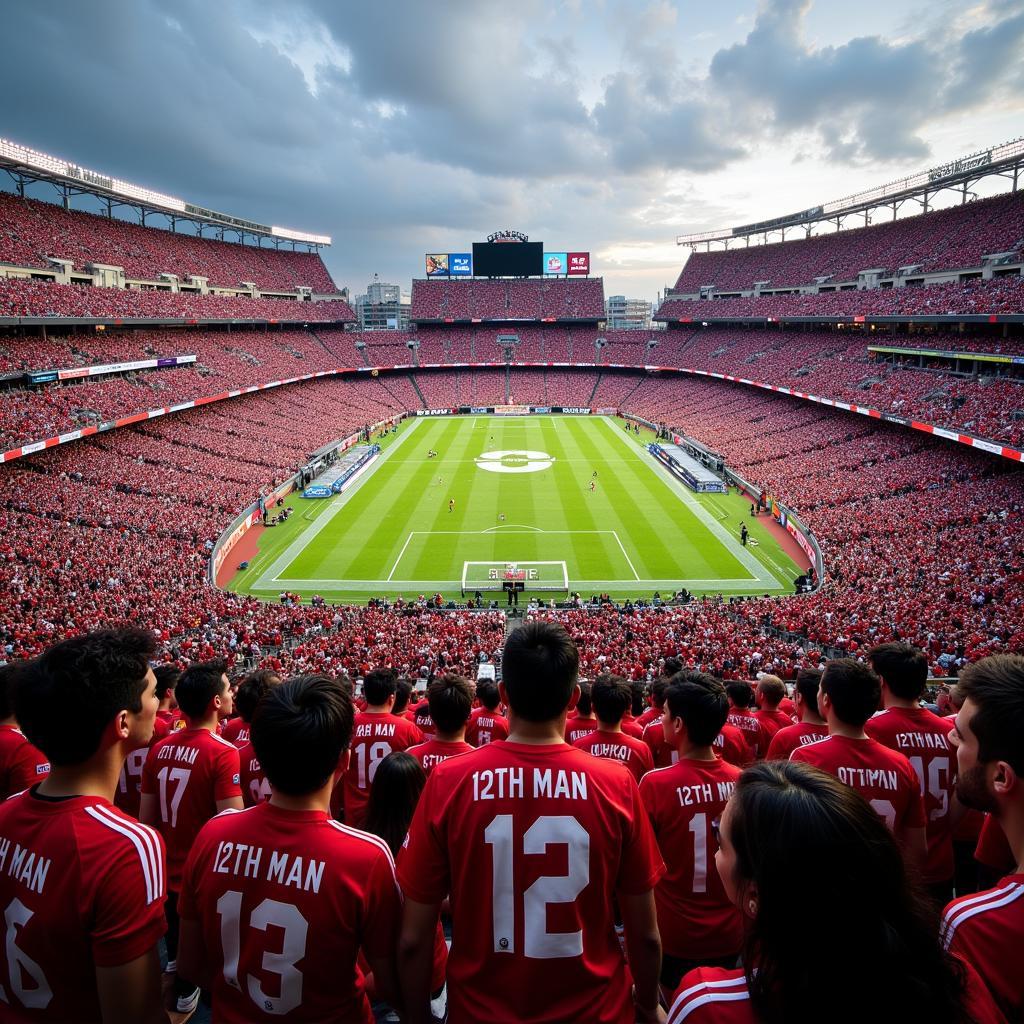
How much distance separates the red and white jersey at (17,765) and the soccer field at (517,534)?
77.6ft

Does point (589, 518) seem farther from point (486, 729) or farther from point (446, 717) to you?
point (446, 717)

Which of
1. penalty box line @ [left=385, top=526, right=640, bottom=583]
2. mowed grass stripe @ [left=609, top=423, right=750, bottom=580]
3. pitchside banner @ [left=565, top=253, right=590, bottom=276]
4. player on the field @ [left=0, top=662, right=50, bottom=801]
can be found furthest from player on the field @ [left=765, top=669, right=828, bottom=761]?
pitchside banner @ [left=565, top=253, right=590, bottom=276]

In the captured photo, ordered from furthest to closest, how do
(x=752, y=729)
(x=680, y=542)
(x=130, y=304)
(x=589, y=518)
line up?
(x=130, y=304) → (x=589, y=518) → (x=680, y=542) → (x=752, y=729)

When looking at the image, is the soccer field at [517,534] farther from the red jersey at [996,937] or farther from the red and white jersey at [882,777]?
the red jersey at [996,937]

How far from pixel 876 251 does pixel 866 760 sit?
68.6 meters

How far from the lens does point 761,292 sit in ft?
253

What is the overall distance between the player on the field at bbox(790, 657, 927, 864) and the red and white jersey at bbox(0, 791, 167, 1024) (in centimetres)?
367

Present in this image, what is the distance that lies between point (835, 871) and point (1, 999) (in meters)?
3.66

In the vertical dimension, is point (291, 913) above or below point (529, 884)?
below

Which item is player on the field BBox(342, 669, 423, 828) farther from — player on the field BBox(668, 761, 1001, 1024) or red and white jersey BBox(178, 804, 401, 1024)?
player on the field BBox(668, 761, 1001, 1024)

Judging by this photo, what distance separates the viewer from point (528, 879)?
2.85 metres

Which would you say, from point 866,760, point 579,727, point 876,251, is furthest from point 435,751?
point 876,251

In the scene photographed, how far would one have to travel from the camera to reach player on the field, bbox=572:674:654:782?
5898 mm

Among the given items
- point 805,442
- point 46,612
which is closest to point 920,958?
point 46,612
